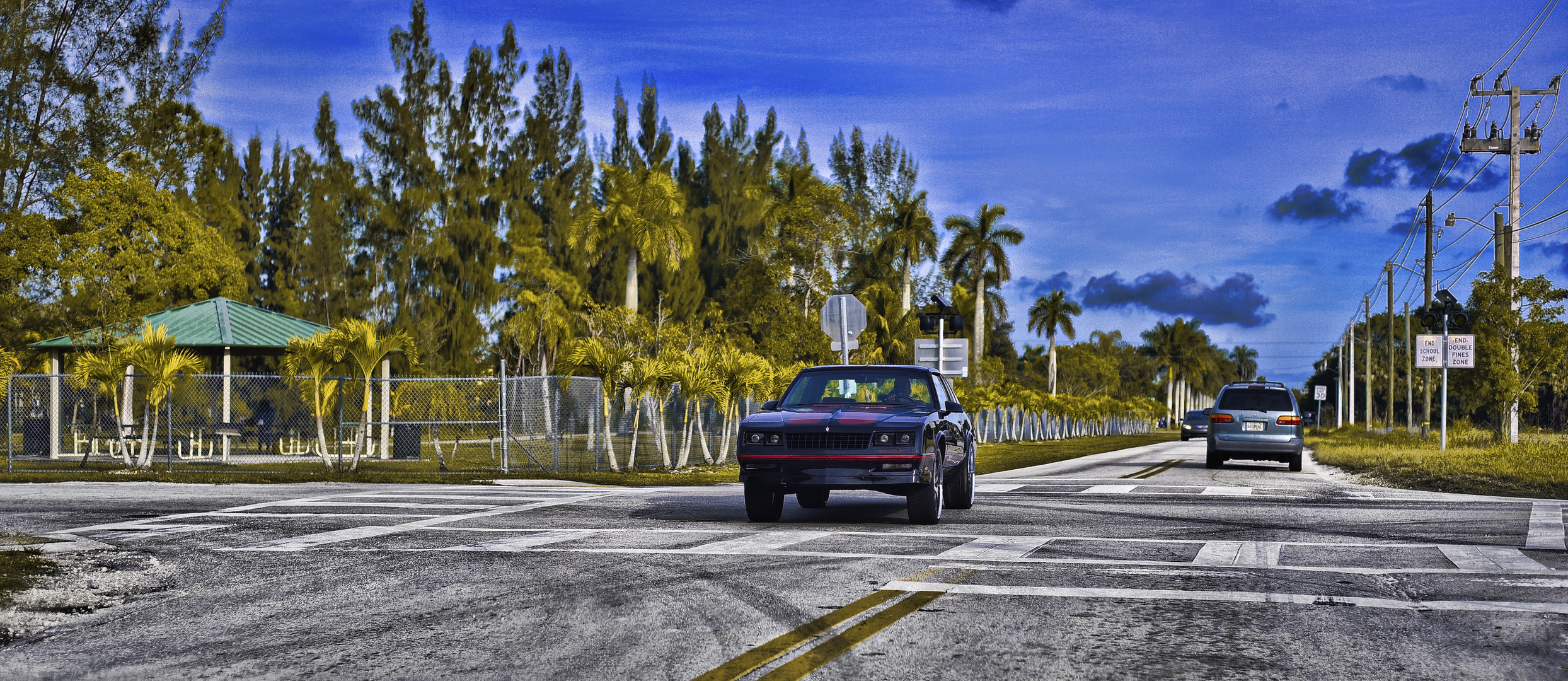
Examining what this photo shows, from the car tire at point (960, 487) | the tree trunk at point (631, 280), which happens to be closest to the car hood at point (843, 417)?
the car tire at point (960, 487)

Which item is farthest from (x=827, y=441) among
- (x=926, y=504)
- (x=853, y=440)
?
(x=926, y=504)

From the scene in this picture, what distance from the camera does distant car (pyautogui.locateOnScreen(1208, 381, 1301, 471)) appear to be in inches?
995

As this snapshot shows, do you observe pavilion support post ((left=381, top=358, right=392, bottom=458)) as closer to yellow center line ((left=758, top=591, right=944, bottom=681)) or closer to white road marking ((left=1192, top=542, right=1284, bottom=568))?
white road marking ((left=1192, top=542, right=1284, bottom=568))

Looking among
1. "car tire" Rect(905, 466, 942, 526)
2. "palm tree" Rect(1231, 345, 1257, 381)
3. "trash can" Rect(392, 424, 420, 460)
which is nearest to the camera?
"car tire" Rect(905, 466, 942, 526)

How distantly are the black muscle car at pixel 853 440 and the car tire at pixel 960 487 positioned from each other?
1.23ft

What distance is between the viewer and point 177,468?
2397 centimetres

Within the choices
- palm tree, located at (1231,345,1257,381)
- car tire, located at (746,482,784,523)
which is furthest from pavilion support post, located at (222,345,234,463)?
palm tree, located at (1231,345,1257,381)

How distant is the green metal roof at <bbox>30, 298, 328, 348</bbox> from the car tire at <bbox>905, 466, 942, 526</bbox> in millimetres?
21234

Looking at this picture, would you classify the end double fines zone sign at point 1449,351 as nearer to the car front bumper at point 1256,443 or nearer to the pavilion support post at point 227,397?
the car front bumper at point 1256,443

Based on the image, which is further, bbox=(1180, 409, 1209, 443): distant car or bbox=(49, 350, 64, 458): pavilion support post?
bbox=(1180, 409, 1209, 443): distant car

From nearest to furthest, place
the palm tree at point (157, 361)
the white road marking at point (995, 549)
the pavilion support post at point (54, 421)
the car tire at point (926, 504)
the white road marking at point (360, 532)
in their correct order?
1. the white road marking at point (995, 549)
2. the white road marking at point (360, 532)
3. the car tire at point (926, 504)
4. the palm tree at point (157, 361)
5. the pavilion support post at point (54, 421)

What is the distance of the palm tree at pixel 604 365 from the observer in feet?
73.5

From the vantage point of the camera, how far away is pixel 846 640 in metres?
6.41

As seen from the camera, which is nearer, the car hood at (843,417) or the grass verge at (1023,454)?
the car hood at (843,417)
